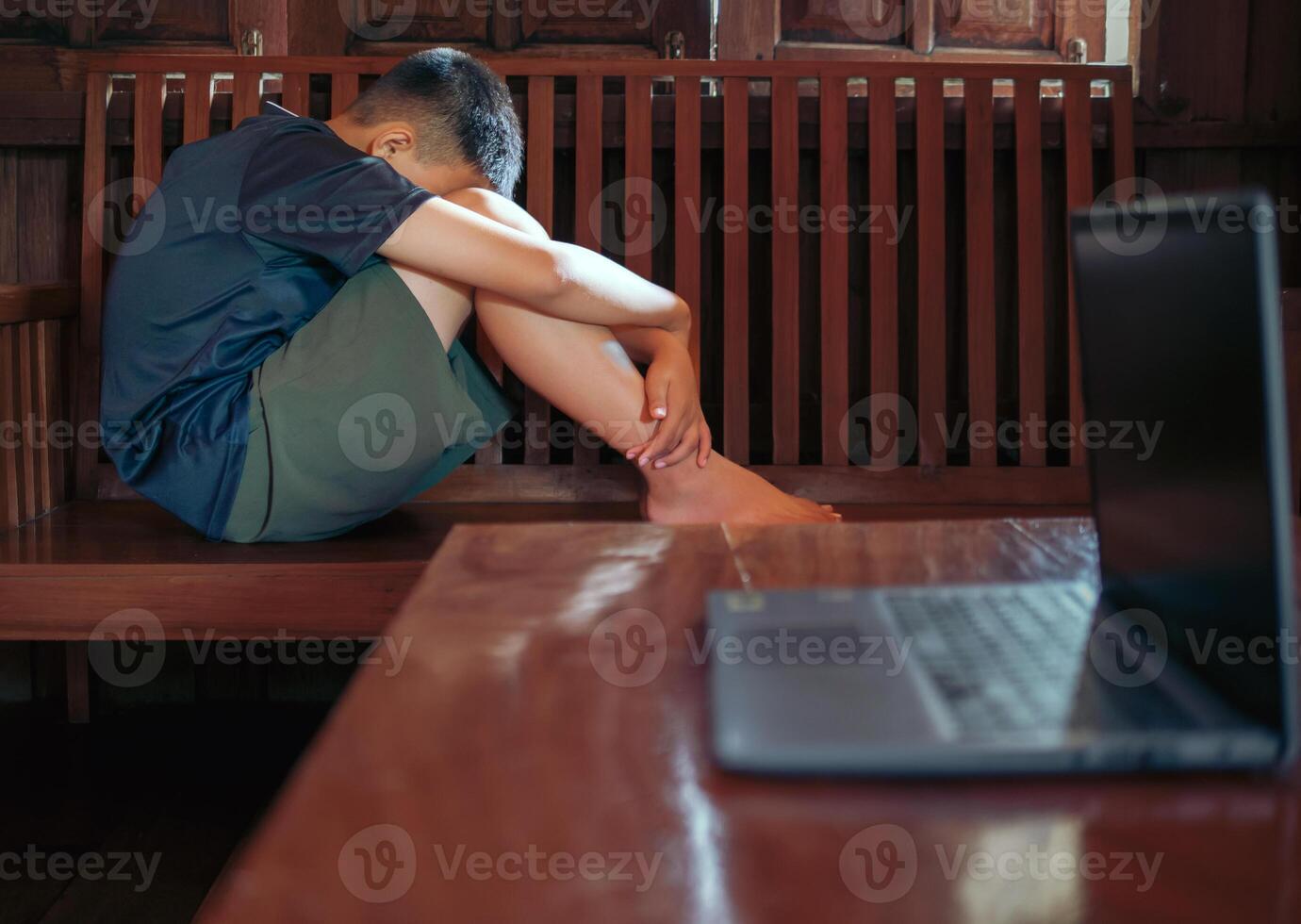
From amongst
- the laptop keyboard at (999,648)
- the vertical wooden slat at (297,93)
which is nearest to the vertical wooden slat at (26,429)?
the vertical wooden slat at (297,93)

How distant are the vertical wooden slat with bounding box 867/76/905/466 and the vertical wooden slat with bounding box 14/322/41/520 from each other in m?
1.17

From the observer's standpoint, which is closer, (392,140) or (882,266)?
(392,140)

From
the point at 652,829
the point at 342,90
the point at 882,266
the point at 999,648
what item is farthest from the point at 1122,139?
the point at 652,829

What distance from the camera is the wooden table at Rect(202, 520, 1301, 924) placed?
326 mm

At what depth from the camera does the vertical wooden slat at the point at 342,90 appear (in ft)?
5.85

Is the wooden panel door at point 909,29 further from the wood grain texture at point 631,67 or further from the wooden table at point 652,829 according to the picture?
the wooden table at point 652,829

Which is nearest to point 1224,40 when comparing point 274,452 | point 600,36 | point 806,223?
point 806,223

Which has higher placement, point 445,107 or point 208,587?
point 445,107

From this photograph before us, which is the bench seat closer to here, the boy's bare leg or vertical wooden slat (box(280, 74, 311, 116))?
the boy's bare leg

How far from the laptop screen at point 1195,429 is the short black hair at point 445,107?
1.04 metres

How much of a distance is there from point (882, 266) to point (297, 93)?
91 cm

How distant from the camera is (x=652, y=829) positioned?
36 cm

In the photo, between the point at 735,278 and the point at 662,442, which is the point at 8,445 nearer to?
the point at 662,442

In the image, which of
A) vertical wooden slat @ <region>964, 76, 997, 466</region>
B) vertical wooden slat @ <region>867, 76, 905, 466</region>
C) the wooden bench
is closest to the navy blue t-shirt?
the wooden bench
